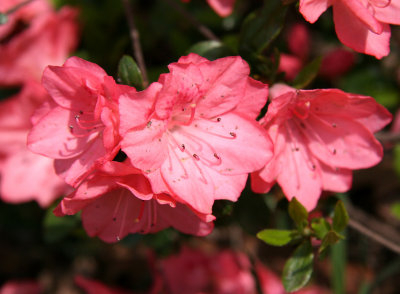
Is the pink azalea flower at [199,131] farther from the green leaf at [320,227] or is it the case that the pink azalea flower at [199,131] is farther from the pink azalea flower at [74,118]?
the green leaf at [320,227]

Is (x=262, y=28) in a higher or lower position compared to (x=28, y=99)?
higher

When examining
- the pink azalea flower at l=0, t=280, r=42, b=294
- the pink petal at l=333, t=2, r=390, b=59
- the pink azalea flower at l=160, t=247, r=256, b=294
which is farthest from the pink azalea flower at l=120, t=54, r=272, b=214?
the pink azalea flower at l=0, t=280, r=42, b=294

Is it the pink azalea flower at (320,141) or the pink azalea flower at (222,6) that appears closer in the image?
the pink azalea flower at (320,141)

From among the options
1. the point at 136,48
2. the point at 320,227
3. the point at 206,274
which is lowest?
the point at 206,274

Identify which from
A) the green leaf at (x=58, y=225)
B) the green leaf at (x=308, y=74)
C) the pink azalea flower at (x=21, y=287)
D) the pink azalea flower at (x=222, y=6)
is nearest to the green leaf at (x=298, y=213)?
the green leaf at (x=308, y=74)

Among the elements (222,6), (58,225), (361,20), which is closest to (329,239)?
(361,20)

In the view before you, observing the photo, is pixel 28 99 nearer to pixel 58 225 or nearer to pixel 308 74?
pixel 58 225
